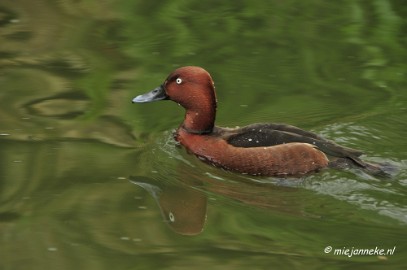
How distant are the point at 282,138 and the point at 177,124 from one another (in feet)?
4.93

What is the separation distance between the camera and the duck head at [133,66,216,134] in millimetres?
9969

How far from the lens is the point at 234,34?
12883 mm

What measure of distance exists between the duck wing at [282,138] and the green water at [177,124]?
9.0 inches

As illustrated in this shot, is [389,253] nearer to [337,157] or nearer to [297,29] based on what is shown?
[337,157]

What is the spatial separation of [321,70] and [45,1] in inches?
159

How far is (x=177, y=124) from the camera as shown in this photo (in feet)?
34.8

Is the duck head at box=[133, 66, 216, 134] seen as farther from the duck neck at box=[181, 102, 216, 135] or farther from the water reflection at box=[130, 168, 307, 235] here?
the water reflection at box=[130, 168, 307, 235]

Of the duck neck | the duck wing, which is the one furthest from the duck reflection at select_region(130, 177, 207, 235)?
the duck neck

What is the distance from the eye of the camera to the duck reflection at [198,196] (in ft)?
28.1

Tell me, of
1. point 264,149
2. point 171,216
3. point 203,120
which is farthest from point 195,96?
point 171,216

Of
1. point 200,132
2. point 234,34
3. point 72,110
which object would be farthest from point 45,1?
point 200,132

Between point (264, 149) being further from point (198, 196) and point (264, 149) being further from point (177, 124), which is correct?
point (177, 124)

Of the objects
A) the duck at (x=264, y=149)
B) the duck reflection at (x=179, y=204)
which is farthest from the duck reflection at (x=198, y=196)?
the duck at (x=264, y=149)

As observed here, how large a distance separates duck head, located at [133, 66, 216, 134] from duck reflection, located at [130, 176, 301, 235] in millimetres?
787
